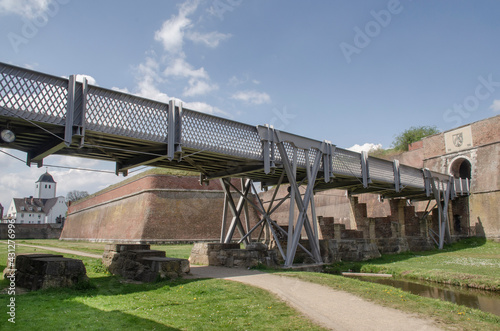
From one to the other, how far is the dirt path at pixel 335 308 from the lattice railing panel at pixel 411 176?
14336 millimetres

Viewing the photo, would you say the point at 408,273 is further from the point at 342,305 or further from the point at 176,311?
the point at 176,311

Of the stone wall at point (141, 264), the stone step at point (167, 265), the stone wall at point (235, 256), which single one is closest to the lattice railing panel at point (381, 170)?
the stone wall at point (235, 256)

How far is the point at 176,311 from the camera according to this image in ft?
21.6

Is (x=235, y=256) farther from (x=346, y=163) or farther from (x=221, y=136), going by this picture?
(x=346, y=163)

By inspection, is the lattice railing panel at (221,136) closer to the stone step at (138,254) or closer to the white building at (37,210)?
the stone step at (138,254)

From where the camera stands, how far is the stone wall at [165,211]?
32594mm

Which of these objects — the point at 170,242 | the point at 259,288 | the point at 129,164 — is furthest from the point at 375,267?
the point at 170,242

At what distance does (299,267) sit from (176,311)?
815cm

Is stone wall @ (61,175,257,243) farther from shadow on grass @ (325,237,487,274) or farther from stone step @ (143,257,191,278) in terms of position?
stone step @ (143,257,191,278)

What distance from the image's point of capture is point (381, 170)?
20.3 meters

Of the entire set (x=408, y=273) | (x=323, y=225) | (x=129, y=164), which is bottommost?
(x=408, y=273)

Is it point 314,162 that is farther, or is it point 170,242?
point 170,242

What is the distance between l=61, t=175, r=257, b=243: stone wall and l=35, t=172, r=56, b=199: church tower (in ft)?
299

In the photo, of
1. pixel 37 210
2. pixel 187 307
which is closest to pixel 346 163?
pixel 187 307
